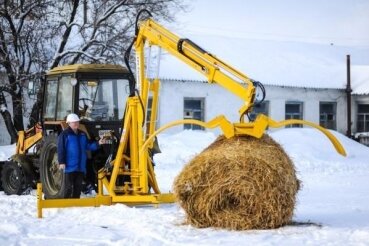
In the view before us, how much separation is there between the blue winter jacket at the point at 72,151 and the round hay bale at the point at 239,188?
2.96 metres

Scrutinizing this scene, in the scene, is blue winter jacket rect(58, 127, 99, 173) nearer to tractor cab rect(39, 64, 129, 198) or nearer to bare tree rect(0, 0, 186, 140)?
tractor cab rect(39, 64, 129, 198)

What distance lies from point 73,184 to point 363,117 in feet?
88.5

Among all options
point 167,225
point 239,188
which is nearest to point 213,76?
point 239,188

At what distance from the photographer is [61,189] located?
1233 centimetres

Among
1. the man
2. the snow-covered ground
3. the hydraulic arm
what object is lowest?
the snow-covered ground

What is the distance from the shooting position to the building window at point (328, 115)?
3541 centimetres

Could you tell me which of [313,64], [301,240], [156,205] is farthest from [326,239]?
[313,64]

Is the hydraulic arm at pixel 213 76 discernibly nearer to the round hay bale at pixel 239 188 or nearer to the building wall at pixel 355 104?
the round hay bale at pixel 239 188

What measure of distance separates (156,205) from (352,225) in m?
3.61

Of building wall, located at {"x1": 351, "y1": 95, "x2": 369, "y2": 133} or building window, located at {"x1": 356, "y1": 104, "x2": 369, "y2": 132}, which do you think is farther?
building window, located at {"x1": 356, "y1": 104, "x2": 369, "y2": 132}

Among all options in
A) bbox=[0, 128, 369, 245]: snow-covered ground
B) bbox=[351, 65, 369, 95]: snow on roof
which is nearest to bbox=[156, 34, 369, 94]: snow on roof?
bbox=[351, 65, 369, 95]: snow on roof

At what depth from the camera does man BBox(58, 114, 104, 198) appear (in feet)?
38.7

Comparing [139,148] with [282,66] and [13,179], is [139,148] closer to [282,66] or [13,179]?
[13,179]

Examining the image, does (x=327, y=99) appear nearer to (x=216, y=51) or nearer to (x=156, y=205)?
(x=216, y=51)
